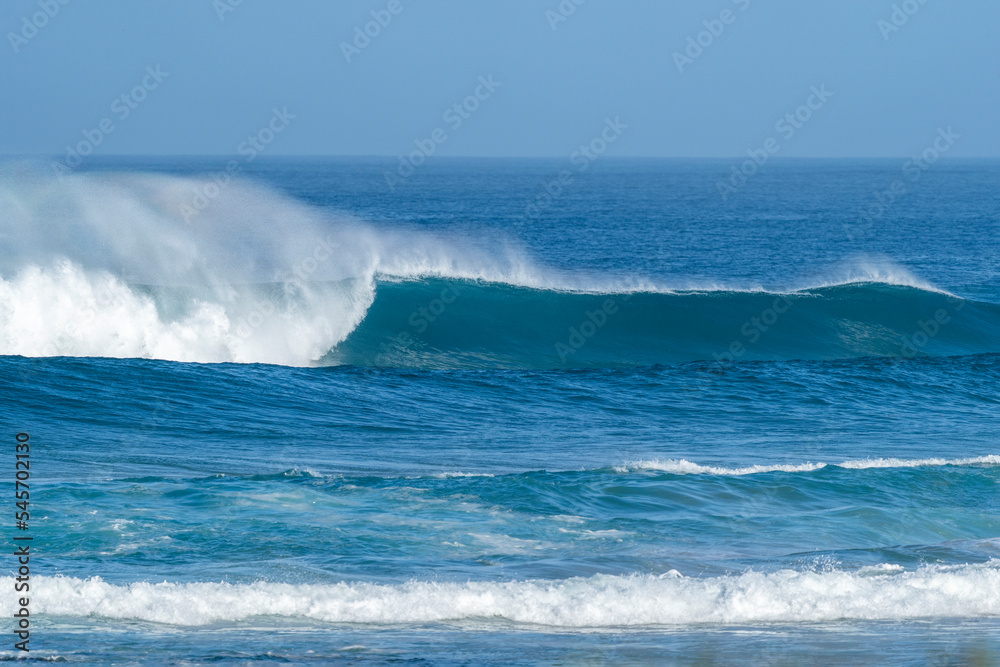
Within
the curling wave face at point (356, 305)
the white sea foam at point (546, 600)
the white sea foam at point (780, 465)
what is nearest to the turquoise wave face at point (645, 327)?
the curling wave face at point (356, 305)

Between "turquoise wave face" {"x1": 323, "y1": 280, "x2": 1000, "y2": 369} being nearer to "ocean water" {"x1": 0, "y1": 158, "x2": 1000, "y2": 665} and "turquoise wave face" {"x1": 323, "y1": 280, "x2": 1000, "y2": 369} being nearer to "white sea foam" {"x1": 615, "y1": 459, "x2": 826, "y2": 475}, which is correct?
"ocean water" {"x1": 0, "y1": 158, "x2": 1000, "y2": 665}

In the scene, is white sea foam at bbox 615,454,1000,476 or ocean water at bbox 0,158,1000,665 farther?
white sea foam at bbox 615,454,1000,476

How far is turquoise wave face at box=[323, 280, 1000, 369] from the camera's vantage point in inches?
757

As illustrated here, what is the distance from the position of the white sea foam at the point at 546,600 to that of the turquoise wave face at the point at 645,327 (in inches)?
438

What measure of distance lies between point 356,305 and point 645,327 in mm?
5808

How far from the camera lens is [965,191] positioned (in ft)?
343

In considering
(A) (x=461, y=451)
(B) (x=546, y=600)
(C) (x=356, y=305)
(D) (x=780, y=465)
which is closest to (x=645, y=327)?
(C) (x=356, y=305)

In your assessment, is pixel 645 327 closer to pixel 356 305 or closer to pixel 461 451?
pixel 356 305

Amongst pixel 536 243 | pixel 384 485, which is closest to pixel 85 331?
pixel 384 485

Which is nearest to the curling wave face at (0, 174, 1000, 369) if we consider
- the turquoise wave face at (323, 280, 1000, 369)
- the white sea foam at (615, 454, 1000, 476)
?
the turquoise wave face at (323, 280, 1000, 369)

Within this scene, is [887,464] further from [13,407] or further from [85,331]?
[85,331]

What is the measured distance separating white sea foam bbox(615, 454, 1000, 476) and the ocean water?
5 centimetres

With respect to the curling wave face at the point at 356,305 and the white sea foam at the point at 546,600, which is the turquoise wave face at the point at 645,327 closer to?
the curling wave face at the point at 356,305

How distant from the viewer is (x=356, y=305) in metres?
20.2
